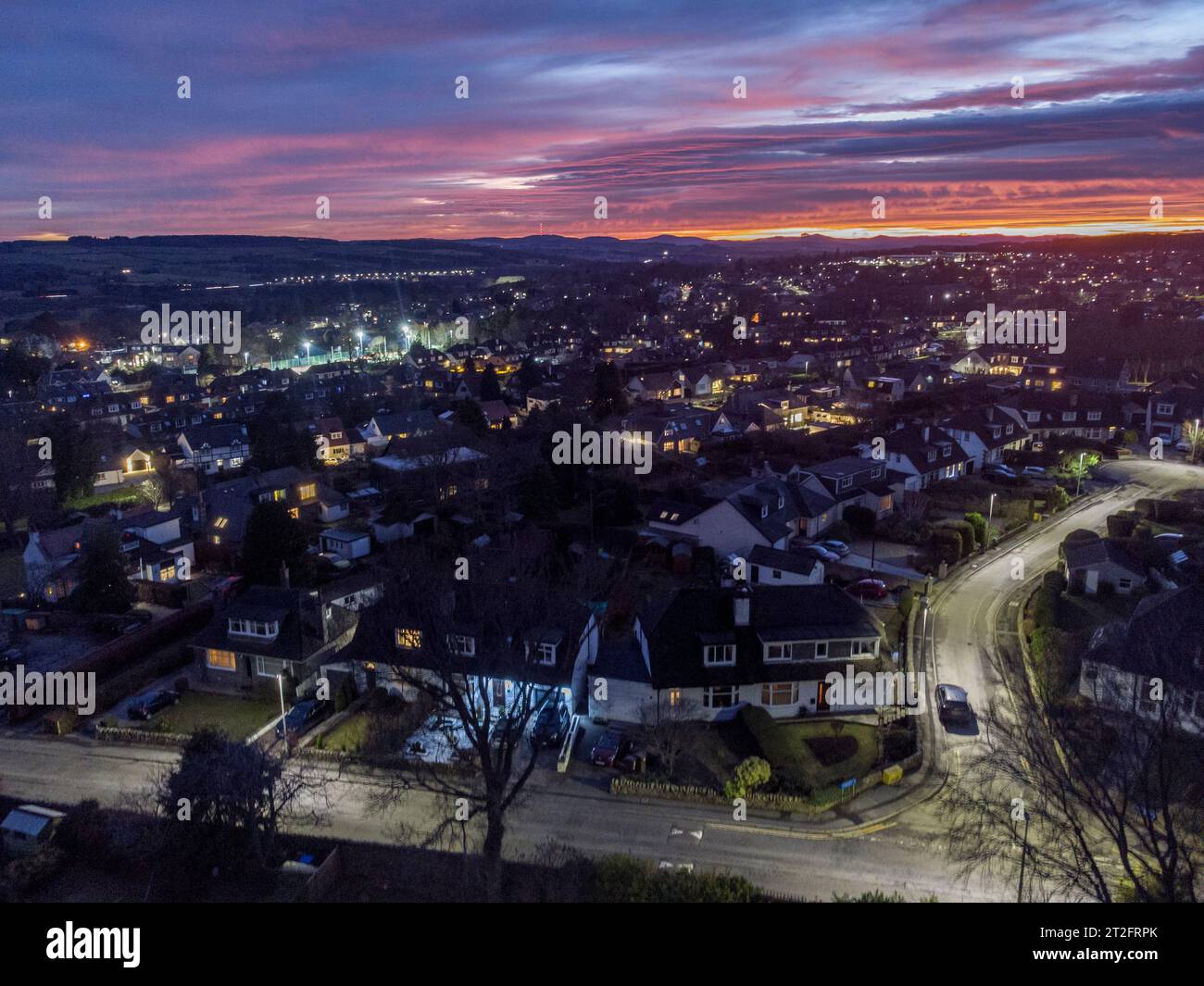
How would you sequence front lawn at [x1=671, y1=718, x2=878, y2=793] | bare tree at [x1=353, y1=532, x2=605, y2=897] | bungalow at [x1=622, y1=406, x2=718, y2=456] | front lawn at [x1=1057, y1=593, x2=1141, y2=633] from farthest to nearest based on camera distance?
1. bungalow at [x1=622, y1=406, x2=718, y2=456]
2. front lawn at [x1=1057, y1=593, x2=1141, y2=633]
3. front lawn at [x1=671, y1=718, x2=878, y2=793]
4. bare tree at [x1=353, y1=532, x2=605, y2=897]

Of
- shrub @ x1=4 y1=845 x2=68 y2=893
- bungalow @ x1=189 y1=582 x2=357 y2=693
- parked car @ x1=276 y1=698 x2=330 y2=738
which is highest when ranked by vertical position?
bungalow @ x1=189 y1=582 x2=357 y2=693

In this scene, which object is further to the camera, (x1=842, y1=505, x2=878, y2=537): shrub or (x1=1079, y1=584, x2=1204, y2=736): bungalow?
(x1=842, y1=505, x2=878, y2=537): shrub

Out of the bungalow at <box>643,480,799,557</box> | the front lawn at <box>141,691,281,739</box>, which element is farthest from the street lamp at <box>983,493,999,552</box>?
the front lawn at <box>141,691,281,739</box>

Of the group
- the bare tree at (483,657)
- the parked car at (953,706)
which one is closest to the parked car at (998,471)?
the parked car at (953,706)

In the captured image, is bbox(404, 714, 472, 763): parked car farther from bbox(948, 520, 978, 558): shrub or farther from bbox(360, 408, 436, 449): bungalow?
bbox(360, 408, 436, 449): bungalow

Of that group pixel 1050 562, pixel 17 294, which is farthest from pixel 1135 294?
pixel 17 294

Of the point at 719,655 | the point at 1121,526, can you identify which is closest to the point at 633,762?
the point at 719,655
